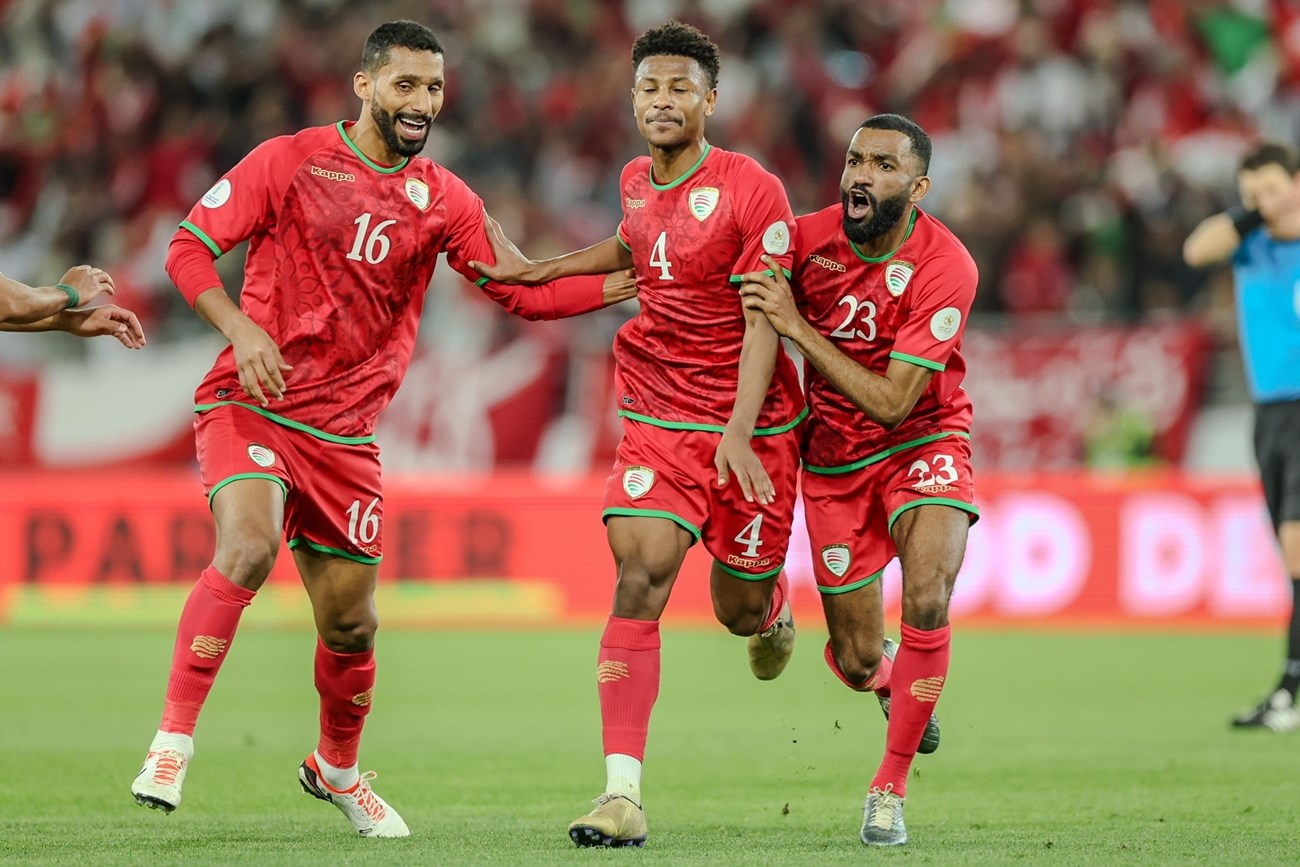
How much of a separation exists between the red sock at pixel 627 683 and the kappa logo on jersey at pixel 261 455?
124 cm

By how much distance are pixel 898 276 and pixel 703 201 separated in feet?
2.46

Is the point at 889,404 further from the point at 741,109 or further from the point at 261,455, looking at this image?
the point at 741,109

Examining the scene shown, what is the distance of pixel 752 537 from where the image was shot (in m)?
6.75

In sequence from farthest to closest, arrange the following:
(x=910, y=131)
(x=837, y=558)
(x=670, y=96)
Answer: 1. (x=837, y=558)
2. (x=910, y=131)
3. (x=670, y=96)

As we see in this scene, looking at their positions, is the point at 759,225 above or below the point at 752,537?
above

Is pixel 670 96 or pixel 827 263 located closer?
pixel 670 96

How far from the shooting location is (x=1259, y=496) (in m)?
14.6

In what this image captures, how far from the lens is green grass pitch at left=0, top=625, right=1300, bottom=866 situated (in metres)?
5.96

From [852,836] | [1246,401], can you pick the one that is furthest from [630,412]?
[1246,401]

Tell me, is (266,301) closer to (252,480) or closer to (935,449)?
(252,480)

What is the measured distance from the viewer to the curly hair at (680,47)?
21.1ft

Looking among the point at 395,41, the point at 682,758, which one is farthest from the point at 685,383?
the point at 682,758

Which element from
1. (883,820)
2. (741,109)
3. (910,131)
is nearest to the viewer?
(883,820)

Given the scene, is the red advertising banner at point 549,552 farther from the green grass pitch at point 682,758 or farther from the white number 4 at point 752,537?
the white number 4 at point 752,537
